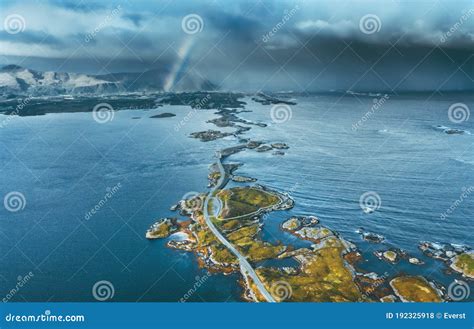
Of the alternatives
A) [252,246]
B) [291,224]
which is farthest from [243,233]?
[291,224]

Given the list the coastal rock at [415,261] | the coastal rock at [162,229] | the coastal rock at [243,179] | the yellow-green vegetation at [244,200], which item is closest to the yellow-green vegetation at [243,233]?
Answer: the yellow-green vegetation at [244,200]

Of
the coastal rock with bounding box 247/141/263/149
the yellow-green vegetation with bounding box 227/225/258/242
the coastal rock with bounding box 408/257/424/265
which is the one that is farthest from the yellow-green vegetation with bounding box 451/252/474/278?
the coastal rock with bounding box 247/141/263/149

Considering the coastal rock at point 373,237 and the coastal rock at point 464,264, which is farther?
the coastal rock at point 373,237

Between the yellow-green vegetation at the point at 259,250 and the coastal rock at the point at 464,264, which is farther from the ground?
the coastal rock at the point at 464,264

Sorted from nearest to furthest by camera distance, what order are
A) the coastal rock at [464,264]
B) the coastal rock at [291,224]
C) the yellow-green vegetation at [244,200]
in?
the coastal rock at [464,264], the coastal rock at [291,224], the yellow-green vegetation at [244,200]

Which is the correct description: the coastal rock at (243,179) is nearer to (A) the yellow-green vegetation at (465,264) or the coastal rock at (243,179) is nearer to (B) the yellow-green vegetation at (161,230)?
(B) the yellow-green vegetation at (161,230)

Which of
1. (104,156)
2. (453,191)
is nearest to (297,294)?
(453,191)

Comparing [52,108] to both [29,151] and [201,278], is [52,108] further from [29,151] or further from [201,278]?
[201,278]
